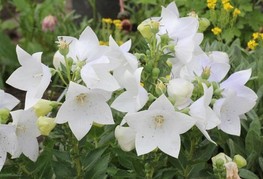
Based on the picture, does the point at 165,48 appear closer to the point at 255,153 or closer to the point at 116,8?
the point at 255,153

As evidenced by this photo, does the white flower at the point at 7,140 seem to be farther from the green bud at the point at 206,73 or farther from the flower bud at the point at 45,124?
the green bud at the point at 206,73

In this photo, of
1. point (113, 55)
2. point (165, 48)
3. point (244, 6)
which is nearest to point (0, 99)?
point (113, 55)

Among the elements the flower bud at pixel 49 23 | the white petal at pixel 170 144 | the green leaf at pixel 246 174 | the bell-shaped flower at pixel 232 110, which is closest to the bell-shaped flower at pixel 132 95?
the white petal at pixel 170 144

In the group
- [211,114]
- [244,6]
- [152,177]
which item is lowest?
[244,6]

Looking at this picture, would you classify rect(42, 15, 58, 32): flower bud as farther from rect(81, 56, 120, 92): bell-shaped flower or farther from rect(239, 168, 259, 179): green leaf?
rect(81, 56, 120, 92): bell-shaped flower

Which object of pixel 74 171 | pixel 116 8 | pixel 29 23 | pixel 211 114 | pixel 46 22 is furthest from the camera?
pixel 116 8

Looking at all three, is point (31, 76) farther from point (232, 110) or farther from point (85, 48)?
point (232, 110)

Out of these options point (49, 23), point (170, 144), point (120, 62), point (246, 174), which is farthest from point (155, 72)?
point (49, 23)

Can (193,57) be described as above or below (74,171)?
above
